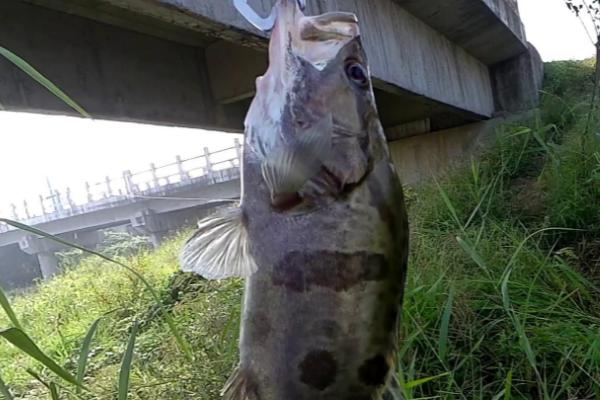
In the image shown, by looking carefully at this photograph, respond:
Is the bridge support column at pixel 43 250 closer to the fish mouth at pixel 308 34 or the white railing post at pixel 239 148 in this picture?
the white railing post at pixel 239 148

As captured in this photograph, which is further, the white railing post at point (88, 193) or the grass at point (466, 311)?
the white railing post at point (88, 193)

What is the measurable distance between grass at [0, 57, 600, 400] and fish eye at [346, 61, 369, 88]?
783 mm

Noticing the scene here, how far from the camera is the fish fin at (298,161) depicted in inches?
43.9

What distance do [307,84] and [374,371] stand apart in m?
0.65

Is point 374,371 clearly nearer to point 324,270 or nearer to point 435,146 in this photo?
point 324,270

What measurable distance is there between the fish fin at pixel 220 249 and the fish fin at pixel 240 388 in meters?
0.22

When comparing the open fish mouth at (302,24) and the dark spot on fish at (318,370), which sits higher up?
the open fish mouth at (302,24)

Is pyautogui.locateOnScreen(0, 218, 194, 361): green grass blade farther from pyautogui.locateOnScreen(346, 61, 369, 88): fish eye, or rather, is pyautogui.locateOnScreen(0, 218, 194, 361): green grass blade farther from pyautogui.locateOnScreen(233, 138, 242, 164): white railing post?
pyautogui.locateOnScreen(346, 61, 369, 88): fish eye

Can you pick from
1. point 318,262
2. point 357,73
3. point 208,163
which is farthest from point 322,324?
point 208,163

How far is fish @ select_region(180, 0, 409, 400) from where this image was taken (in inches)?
42.1


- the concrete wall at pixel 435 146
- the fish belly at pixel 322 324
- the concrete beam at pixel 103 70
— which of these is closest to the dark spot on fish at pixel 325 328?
the fish belly at pixel 322 324

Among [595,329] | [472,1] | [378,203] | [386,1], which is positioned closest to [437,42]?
[472,1]

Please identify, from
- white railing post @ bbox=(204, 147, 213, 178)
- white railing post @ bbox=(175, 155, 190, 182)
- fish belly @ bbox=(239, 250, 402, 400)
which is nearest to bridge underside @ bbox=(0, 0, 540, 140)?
fish belly @ bbox=(239, 250, 402, 400)

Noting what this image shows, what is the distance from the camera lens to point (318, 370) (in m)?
1.07
